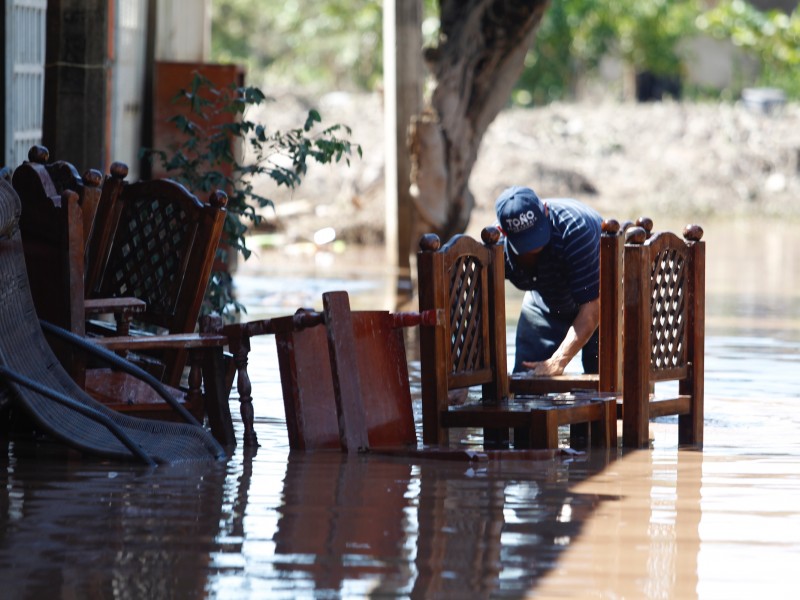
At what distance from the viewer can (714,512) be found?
5.70 m

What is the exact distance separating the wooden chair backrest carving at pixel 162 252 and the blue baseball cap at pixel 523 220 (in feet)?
4.45

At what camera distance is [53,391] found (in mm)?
5938

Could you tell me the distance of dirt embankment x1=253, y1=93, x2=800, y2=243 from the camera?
1023 inches

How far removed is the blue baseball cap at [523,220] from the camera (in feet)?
24.1

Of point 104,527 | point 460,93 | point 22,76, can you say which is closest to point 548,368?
point 104,527

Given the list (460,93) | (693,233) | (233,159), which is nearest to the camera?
(693,233)

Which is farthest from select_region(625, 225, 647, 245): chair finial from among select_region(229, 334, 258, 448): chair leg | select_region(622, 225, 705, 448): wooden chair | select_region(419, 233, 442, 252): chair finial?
select_region(229, 334, 258, 448): chair leg

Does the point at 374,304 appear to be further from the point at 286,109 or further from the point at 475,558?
the point at 286,109

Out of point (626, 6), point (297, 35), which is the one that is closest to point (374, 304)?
point (626, 6)

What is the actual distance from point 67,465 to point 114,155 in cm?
570

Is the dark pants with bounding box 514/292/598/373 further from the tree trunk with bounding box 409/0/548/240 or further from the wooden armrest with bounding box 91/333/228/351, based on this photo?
A: the tree trunk with bounding box 409/0/548/240

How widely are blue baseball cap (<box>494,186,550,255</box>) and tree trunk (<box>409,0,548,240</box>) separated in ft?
22.0

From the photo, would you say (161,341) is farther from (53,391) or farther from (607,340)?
(607,340)

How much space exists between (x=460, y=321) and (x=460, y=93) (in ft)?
25.6
